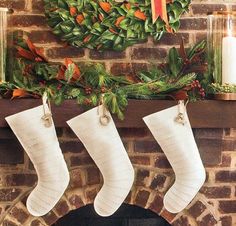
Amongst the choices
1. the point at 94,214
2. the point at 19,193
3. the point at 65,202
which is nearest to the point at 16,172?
the point at 19,193

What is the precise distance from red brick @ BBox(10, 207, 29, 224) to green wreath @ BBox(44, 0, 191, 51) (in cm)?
77

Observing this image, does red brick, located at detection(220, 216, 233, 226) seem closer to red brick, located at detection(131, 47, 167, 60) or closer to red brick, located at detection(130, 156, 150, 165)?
red brick, located at detection(130, 156, 150, 165)

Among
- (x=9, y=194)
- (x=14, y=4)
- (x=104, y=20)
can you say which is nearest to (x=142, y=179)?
(x=9, y=194)

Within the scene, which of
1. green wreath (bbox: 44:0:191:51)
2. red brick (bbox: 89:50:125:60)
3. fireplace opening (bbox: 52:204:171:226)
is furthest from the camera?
fireplace opening (bbox: 52:204:171:226)

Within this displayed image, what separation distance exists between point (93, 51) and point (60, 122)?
38 centimetres

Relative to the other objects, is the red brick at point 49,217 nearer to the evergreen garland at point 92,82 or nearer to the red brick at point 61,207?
the red brick at point 61,207

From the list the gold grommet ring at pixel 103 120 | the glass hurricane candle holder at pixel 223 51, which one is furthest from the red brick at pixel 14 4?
the glass hurricane candle holder at pixel 223 51

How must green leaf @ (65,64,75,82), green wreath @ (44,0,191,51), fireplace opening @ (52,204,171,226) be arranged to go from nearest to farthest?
1. green leaf @ (65,64,75,82)
2. green wreath @ (44,0,191,51)
3. fireplace opening @ (52,204,171,226)

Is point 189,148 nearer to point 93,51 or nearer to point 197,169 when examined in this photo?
point 197,169

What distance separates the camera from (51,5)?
2.36 metres

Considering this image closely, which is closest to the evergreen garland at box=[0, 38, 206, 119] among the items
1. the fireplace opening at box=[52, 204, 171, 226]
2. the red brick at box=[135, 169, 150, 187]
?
the red brick at box=[135, 169, 150, 187]

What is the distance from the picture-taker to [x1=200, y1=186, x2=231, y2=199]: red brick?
2.49 metres

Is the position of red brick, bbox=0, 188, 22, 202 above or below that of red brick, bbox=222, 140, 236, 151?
below

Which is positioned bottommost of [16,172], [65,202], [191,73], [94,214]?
[94,214]
